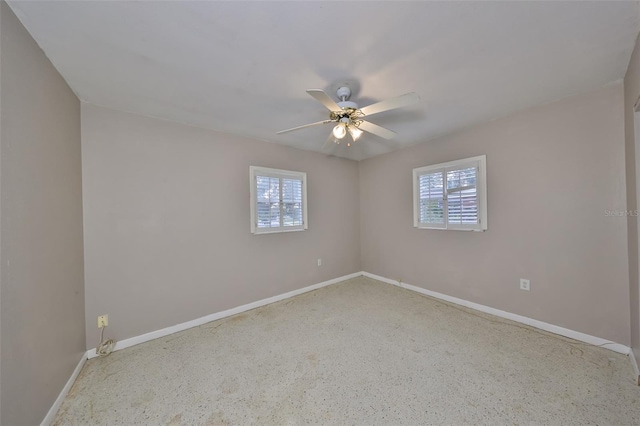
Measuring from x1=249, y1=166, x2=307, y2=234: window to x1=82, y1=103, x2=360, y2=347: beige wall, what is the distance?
111 mm

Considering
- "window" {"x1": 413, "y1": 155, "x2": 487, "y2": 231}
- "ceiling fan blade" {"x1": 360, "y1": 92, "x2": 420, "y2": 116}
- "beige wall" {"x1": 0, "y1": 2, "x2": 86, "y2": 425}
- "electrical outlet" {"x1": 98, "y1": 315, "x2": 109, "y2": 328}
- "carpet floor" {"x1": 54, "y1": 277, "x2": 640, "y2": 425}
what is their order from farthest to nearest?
1. "window" {"x1": 413, "y1": 155, "x2": 487, "y2": 231}
2. "electrical outlet" {"x1": 98, "y1": 315, "x2": 109, "y2": 328}
3. "ceiling fan blade" {"x1": 360, "y1": 92, "x2": 420, "y2": 116}
4. "carpet floor" {"x1": 54, "y1": 277, "x2": 640, "y2": 425}
5. "beige wall" {"x1": 0, "y1": 2, "x2": 86, "y2": 425}

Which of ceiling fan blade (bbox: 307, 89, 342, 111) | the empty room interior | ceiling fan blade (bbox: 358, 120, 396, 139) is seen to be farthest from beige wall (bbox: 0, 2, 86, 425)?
ceiling fan blade (bbox: 358, 120, 396, 139)

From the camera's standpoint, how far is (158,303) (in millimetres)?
2393

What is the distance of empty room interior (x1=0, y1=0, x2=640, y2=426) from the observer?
1.29 metres

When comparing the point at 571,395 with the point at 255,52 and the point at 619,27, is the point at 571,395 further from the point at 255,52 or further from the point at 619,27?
the point at 255,52

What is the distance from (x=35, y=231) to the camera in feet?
4.49

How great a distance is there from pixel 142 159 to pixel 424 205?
361 centimetres

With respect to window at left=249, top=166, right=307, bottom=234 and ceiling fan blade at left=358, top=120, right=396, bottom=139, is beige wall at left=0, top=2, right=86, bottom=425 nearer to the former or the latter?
window at left=249, top=166, right=307, bottom=234

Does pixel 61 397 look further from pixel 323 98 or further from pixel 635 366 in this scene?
pixel 635 366

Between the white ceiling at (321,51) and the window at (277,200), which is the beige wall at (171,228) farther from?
the white ceiling at (321,51)

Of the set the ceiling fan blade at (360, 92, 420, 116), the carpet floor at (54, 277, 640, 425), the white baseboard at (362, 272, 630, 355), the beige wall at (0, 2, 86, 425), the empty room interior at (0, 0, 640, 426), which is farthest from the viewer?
the white baseboard at (362, 272, 630, 355)

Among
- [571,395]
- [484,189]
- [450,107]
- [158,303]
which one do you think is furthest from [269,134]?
[571,395]

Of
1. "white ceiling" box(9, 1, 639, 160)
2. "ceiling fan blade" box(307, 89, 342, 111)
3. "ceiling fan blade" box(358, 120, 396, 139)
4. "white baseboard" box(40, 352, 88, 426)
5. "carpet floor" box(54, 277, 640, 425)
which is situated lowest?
"carpet floor" box(54, 277, 640, 425)

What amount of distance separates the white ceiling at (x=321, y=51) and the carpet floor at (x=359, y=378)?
2332 mm
